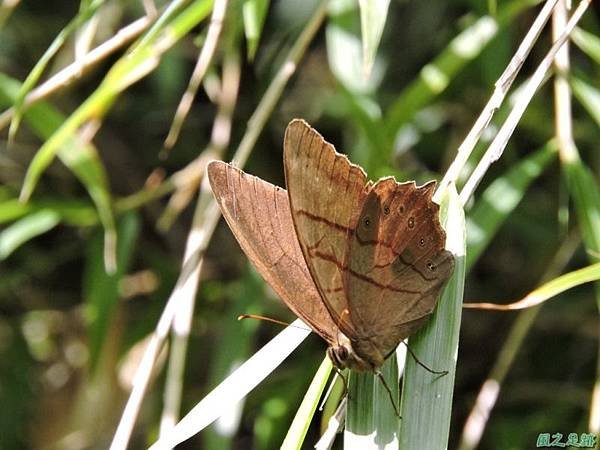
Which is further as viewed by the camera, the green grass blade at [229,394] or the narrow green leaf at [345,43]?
the narrow green leaf at [345,43]

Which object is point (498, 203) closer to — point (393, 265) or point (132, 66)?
point (393, 265)

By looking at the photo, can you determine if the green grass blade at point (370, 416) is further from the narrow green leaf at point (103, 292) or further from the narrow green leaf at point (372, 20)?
the narrow green leaf at point (103, 292)

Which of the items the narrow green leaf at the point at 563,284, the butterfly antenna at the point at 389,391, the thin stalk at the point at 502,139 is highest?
the thin stalk at the point at 502,139

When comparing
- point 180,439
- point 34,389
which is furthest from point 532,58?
point 34,389

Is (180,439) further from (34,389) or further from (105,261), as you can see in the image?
(34,389)

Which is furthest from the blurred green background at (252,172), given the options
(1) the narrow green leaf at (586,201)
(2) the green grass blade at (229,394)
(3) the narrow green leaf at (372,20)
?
(2) the green grass blade at (229,394)

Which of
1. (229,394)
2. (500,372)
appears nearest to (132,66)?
(229,394)
